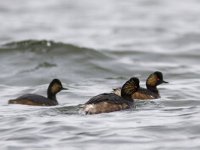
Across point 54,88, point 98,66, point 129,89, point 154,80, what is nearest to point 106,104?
point 129,89

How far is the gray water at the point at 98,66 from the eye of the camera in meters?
12.5

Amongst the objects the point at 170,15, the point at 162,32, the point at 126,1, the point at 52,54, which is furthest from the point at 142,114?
the point at 126,1

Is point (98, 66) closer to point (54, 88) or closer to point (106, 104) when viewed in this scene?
point (54, 88)

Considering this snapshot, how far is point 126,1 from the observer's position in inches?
1416

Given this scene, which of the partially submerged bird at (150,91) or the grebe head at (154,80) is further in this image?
the grebe head at (154,80)

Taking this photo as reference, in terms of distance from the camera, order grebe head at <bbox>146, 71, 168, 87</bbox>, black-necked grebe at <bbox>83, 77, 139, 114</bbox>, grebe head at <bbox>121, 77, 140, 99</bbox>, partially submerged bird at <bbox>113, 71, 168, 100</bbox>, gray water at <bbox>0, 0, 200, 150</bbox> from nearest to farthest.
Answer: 1. gray water at <bbox>0, 0, 200, 150</bbox>
2. black-necked grebe at <bbox>83, 77, 139, 114</bbox>
3. grebe head at <bbox>121, 77, 140, 99</bbox>
4. partially submerged bird at <bbox>113, 71, 168, 100</bbox>
5. grebe head at <bbox>146, 71, 168, 87</bbox>

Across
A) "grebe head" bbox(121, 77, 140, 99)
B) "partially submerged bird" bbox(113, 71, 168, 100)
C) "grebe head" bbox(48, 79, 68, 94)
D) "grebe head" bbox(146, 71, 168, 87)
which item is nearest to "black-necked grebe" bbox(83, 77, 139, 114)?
"grebe head" bbox(121, 77, 140, 99)

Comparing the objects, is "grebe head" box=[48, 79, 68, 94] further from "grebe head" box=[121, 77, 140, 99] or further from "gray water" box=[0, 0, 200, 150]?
"grebe head" box=[121, 77, 140, 99]

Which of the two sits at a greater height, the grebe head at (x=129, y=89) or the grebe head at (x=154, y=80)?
the grebe head at (x=154, y=80)

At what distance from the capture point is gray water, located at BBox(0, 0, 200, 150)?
12.5 metres

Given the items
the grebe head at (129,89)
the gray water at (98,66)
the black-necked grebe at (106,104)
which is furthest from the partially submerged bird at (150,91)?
the black-necked grebe at (106,104)

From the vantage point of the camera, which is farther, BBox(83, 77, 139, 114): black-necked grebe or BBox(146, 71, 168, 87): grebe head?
BBox(146, 71, 168, 87): grebe head

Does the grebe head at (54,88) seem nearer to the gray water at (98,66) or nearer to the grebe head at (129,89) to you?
the gray water at (98,66)

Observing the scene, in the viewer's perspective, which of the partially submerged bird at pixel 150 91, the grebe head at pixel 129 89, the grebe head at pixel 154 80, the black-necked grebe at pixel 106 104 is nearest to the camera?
the black-necked grebe at pixel 106 104
